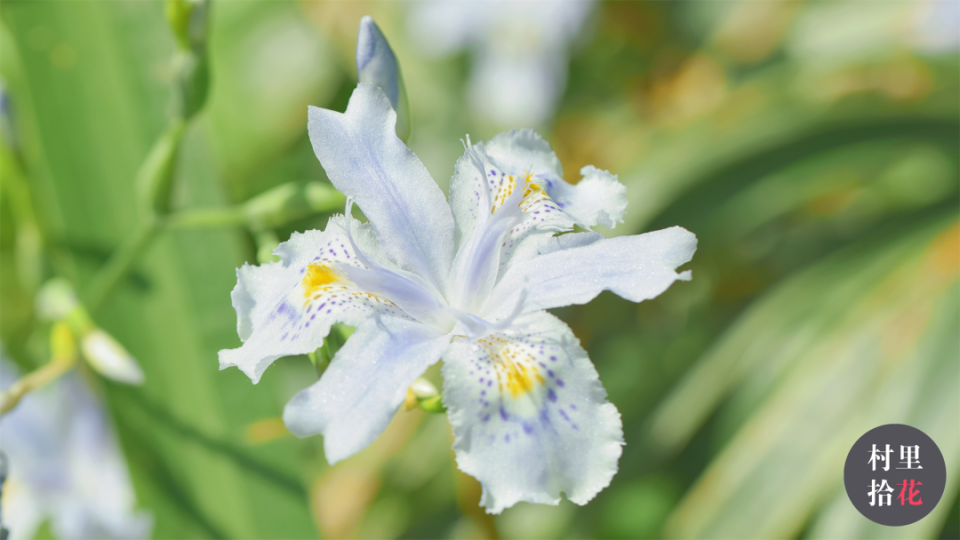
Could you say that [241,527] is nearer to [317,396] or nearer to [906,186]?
[317,396]

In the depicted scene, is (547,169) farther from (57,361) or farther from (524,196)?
(57,361)

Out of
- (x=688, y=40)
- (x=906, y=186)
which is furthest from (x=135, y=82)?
(x=906, y=186)

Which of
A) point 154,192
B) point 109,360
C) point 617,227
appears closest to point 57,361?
point 109,360

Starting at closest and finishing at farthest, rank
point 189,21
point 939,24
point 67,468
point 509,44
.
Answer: point 189,21, point 67,468, point 939,24, point 509,44

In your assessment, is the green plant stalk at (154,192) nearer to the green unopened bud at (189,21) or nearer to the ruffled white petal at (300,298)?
the green unopened bud at (189,21)

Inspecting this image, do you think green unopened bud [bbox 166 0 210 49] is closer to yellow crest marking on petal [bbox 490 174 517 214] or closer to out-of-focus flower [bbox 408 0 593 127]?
yellow crest marking on petal [bbox 490 174 517 214]

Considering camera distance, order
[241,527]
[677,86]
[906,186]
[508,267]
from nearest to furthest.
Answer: [508,267] < [241,527] < [906,186] < [677,86]
